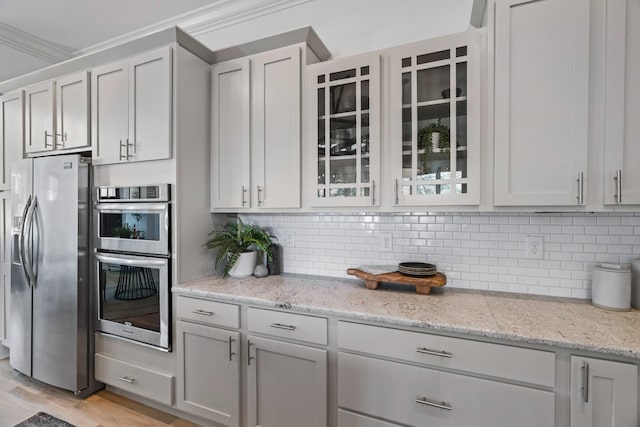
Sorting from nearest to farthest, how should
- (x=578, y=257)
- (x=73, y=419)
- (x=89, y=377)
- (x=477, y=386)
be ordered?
(x=477, y=386), (x=578, y=257), (x=73, y=419), (x=89, y=377)

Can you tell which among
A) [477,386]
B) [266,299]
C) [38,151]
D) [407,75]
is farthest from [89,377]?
[407,75]

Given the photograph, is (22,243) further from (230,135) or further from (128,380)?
(230,135)

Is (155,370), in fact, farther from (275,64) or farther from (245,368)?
(275,64)

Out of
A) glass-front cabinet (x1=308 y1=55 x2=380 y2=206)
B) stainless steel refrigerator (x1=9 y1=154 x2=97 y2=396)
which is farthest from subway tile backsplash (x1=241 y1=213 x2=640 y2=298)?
stainless steel refrigerator (x1=9 y1=154 x2=97 y2=396)

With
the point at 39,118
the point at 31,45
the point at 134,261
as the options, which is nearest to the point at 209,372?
the point at 134,261

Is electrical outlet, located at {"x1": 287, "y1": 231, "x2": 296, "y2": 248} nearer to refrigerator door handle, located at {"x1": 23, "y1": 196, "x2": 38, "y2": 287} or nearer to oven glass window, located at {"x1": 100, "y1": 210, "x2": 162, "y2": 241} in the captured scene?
oven glass window, located at {"x1": 100, "y1": 210, "x2": 162, "y2": 241}

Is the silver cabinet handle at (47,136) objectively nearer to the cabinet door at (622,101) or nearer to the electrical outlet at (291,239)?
the electrical outlet at (291,239)

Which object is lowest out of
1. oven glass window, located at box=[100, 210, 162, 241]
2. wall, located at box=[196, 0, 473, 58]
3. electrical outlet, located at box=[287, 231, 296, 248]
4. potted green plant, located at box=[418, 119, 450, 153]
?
electrical outlet, located at box=[287, 231, 296, 248]

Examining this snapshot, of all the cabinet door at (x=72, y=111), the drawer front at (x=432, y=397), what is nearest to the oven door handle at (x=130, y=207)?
the cabinet door at (x=72, y=111)

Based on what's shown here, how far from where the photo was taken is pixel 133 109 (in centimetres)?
211

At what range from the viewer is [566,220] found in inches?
67.3

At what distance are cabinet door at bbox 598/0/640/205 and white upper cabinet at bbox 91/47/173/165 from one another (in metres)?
2.37

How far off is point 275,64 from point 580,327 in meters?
2.18

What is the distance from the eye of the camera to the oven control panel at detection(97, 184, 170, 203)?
196 cm
